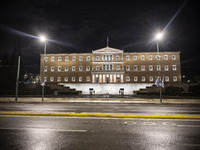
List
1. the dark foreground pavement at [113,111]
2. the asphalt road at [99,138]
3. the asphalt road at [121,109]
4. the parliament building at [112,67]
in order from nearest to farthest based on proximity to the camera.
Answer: the asphalt road at [99,138], the dark foreground pavement at [113,111], the asphalt road at [121,109], the parliament building at [112,67]

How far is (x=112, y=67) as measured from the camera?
5256 centimetres

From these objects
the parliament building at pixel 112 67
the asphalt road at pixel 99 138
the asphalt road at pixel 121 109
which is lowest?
the asphalt road at pixel 121 109

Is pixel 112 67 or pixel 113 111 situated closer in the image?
pixel 113 111

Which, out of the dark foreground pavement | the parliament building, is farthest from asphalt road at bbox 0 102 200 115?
the parliament building

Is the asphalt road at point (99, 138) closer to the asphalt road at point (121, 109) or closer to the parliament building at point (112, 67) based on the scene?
the asphalt road at point (121, 109)

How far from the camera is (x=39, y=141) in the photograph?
467cm

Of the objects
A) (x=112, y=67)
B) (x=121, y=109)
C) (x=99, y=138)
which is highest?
(x=112, y=67)

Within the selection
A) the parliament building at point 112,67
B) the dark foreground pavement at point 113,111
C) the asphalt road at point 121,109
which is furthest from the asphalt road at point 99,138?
the parliament building at point 112,67

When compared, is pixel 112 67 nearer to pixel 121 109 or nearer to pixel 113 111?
pixel 121 109

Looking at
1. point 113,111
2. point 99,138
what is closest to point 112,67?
point 113,111

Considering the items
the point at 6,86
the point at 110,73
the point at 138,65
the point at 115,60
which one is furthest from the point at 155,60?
the point at 6,86

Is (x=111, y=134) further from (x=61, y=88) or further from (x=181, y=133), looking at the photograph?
(x=61, y=88)

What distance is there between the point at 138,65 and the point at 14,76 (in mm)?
52424

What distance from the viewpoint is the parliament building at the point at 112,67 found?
50.2 metres
